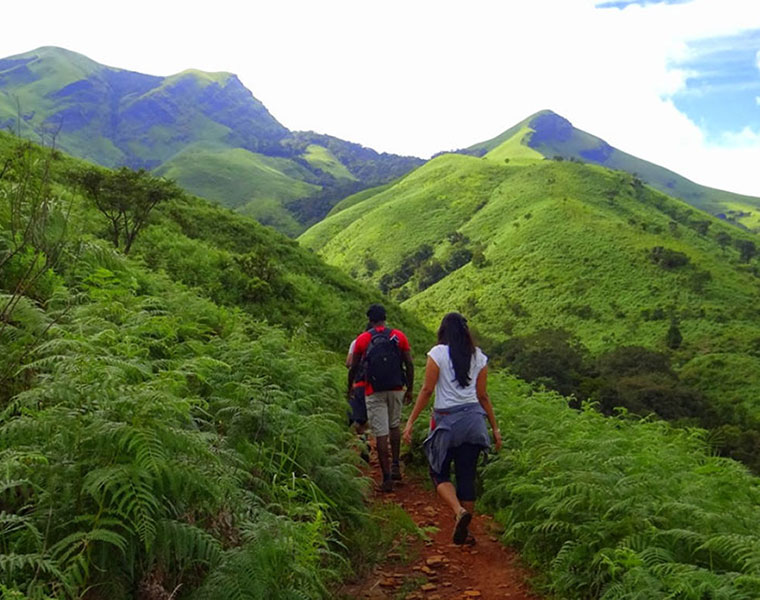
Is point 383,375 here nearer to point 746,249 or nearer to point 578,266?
point 578,266

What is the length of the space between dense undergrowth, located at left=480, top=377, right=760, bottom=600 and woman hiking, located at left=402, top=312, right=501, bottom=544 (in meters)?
0.58

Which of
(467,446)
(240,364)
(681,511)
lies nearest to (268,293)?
(240,364)

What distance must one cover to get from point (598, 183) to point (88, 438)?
132412 mm

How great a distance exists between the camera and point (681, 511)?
509cm

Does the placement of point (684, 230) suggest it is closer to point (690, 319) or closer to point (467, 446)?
point (690, 319)

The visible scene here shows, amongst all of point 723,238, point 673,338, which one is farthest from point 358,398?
point 723,238

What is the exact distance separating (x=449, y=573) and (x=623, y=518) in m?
1.67

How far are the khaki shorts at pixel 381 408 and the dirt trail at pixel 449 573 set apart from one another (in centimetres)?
130

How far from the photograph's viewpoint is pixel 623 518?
499 centimetres

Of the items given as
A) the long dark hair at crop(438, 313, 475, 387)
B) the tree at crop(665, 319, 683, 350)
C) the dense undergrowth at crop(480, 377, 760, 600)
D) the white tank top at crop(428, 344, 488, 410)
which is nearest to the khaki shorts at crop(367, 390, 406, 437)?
the dense undergrowth at crop(480, 377, 760, 600)

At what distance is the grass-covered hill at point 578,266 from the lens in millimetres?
68125

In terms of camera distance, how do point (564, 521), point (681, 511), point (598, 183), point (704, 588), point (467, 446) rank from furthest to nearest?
point (598, 183), point (467, 446), point (564, 521), point (681, 511), point (704, 588)

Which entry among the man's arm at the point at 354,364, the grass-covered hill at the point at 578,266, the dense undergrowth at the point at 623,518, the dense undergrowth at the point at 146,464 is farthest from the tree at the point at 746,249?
the dense undergrowth at the point at 146,464

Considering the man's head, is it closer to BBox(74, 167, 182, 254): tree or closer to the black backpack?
the black backpack
